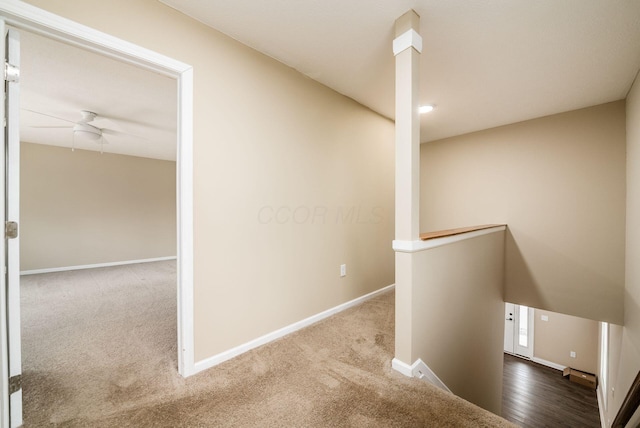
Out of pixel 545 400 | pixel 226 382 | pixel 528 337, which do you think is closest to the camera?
pixel 226 382

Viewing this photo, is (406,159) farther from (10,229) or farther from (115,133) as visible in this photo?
(115,133)

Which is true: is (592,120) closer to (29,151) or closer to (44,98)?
(44,98)

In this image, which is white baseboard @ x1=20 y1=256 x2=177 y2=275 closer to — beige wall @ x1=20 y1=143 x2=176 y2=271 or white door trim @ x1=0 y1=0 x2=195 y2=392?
beige wall @ x1=20 y1=143 x2=176 y2=271

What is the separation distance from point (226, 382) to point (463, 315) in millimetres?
2153

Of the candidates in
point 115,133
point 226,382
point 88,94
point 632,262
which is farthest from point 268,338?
point 115,133

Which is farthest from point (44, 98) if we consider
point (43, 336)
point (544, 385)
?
point (544, 385)

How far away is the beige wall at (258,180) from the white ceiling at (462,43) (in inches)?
8.5

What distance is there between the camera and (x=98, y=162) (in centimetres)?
524

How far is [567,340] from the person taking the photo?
231 inches

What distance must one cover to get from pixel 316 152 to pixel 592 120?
136 inches

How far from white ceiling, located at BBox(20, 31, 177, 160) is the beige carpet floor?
2273 millimetres

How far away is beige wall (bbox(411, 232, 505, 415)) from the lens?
180 cm

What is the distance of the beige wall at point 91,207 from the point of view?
4.61m

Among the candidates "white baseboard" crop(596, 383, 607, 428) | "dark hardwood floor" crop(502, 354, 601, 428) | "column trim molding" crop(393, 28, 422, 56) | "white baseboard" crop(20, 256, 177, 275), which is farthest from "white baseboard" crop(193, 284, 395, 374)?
"white baseboard" crop(20, 256, 177, 275)
